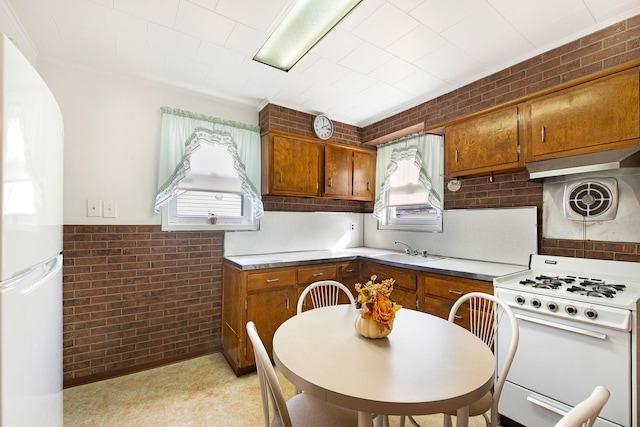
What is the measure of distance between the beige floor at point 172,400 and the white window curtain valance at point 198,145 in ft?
4.70

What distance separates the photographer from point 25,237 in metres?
0.70

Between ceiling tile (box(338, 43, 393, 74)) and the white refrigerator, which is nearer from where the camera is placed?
the white refrigerator

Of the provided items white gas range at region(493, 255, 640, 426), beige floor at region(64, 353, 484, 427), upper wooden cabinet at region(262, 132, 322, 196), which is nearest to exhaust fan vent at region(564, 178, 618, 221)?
white gas range at region(493, 255, 640, 426)

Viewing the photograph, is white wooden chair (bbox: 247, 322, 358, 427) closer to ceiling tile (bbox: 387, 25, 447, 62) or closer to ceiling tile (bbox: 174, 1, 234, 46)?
ceiling tile (bbox: 174, 1, 234, 46)

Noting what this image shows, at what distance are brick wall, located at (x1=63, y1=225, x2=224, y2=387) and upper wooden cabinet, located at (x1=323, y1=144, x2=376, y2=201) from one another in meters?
1.36

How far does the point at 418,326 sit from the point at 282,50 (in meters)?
2.13

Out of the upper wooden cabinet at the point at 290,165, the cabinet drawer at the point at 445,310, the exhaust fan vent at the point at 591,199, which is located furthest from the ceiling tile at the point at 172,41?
the exhaust fan vent at the point at 591,199

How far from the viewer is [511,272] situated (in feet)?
6.63

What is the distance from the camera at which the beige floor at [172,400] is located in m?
1.85

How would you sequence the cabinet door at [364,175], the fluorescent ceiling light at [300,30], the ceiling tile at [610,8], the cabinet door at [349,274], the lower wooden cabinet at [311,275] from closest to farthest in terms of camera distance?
1. the ceiling tile at [610,8]
2. the fluorescent ceiling light at [300,30]
3. the lower wooden cabinet at [311,275]
4. the cabinet door at [349,274]
5. the cabinet door at [364,175]

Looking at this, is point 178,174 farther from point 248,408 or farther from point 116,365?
point 248,408

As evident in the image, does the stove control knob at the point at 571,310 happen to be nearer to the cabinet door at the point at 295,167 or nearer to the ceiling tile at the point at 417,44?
the ceiling tile at the point at 417,44

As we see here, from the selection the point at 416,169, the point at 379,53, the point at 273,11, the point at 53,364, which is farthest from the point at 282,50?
the point at 53,364

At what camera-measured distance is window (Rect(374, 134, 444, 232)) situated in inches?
116
